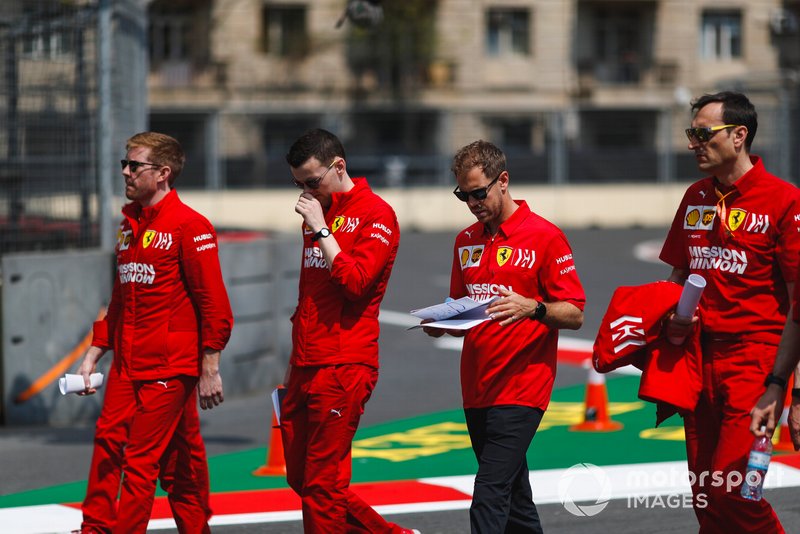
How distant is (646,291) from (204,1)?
3969 cm

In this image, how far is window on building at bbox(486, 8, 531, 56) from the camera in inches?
1802

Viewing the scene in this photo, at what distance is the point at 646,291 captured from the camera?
5.17 meters

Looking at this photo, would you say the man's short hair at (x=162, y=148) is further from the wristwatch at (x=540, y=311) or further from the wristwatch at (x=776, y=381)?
the wristwatch at (x=776, y=381)

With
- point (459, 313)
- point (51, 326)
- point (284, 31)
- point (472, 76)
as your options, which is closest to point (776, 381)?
point (459, 313)

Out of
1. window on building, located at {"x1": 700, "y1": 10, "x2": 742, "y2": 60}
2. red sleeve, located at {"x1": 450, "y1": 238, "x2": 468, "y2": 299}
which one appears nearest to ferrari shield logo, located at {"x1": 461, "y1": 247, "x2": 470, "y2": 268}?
red sleeve, located at {"x1": 450, "y1": 238, "x2": 468, "y2": 299}

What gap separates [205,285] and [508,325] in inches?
52.6

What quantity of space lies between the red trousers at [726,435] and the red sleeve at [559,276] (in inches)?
21.9

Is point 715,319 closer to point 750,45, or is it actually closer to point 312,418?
point 312,418

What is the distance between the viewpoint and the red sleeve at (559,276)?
17.8 feet

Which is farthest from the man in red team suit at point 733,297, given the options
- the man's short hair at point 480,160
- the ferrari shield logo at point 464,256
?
the ferrari shield logo at point 464,256

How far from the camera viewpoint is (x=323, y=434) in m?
5.45

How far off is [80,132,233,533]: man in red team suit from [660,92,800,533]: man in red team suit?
2010 millimetres

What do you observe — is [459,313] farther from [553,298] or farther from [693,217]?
[693,217]

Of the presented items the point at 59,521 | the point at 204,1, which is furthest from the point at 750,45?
the point at 59,521
